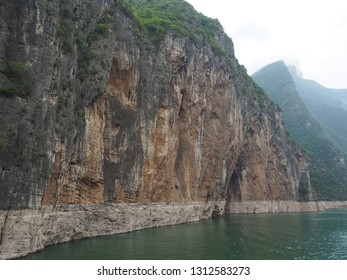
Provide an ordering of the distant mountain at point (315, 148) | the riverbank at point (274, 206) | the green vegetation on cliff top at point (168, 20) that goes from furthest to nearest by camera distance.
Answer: the distant mountain at point (315, 148)
the riverbank at point (274, 206)
the green vegetation on cliff top at point (168, 20)

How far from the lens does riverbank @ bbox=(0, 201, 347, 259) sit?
2108 cm

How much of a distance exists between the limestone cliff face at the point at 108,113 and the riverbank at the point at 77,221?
0.79m

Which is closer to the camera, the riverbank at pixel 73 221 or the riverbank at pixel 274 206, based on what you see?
the riverbank at pixel 73 221

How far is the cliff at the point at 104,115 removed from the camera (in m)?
22.4

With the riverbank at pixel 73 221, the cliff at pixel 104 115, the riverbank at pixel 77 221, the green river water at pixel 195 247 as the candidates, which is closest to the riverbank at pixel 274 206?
the cliff at pixel 104 115

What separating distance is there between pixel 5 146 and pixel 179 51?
1317 inches

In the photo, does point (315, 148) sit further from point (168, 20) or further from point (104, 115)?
point (104, 115)

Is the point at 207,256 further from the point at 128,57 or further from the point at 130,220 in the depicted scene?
the point at 128,57

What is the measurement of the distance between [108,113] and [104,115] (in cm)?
53

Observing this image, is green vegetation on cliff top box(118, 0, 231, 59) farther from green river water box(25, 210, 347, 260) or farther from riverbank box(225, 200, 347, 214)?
riverbank box(225, 200, 347, 214)

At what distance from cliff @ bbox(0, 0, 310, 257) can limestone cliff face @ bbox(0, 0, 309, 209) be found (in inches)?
3.8

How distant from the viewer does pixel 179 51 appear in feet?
165

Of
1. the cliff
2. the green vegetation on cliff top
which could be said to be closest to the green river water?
the cliff

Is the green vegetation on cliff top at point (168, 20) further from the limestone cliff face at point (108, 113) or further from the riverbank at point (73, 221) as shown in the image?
the riverbank at point (73, 221)
